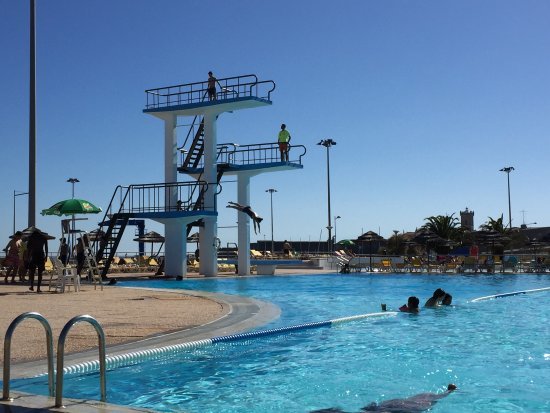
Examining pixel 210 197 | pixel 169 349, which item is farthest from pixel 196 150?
pixel 169 349

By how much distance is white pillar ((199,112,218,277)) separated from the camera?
25.8m

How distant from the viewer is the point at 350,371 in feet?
25.4

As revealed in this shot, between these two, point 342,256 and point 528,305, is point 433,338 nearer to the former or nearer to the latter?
point 528,305

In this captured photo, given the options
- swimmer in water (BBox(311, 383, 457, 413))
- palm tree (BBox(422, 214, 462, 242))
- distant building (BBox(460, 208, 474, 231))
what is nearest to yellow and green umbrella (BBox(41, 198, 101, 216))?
swimmer in water (BBox(311, 383, 457, 413))

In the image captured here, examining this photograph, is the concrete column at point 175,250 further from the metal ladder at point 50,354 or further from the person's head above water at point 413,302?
the metal ladder at point 50,354

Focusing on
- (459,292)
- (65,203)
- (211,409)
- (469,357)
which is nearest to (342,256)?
(459,292)

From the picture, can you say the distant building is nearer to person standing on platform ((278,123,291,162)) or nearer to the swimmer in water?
person standing on platform ((278,123,291,162))

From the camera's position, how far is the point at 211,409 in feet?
20.0

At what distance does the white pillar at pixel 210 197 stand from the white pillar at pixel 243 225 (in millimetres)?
1391

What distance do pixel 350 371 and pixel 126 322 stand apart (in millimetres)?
3880

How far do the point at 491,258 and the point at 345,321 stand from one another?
71.1ft

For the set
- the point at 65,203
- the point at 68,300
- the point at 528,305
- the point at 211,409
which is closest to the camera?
the point at 211,409

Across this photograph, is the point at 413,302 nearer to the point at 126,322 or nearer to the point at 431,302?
the point at 431,302

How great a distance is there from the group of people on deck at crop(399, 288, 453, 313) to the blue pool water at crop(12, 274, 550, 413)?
762 mm
